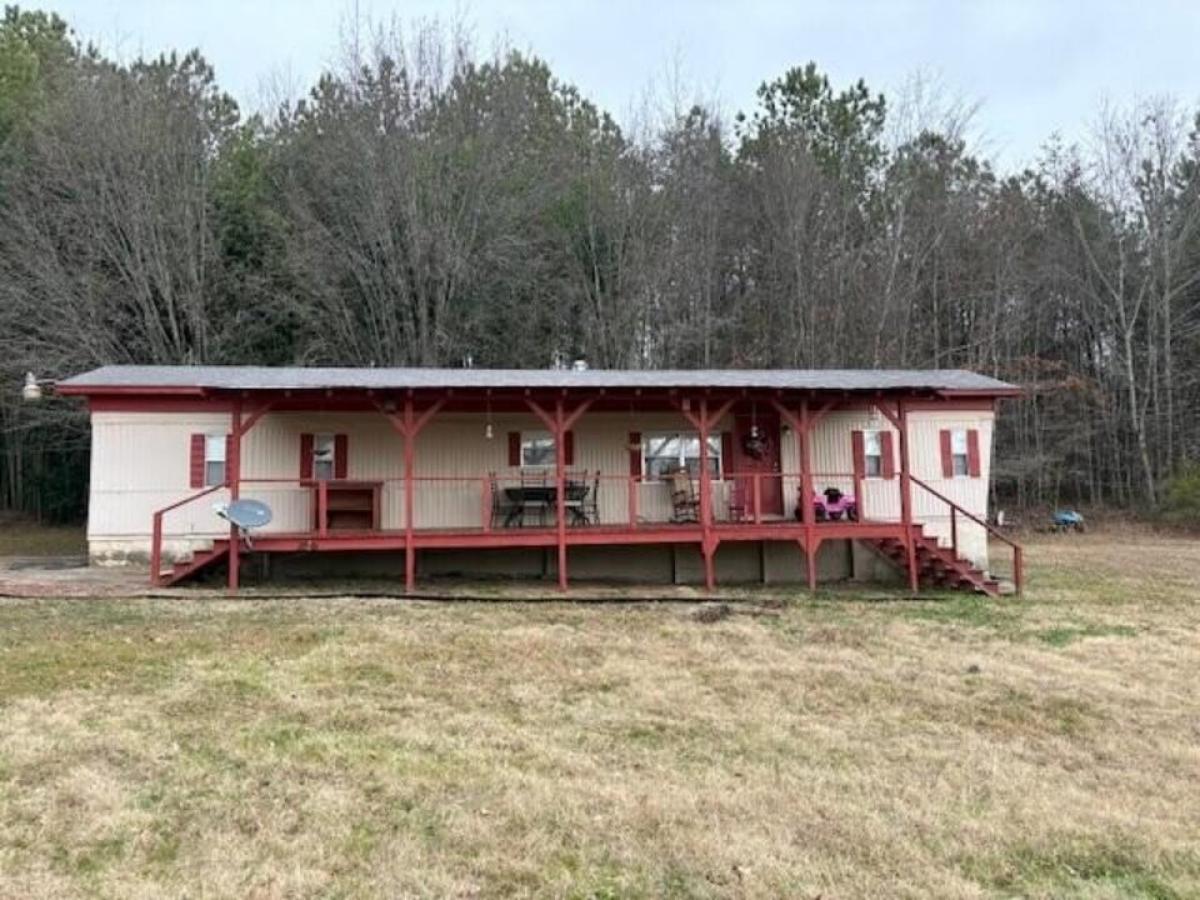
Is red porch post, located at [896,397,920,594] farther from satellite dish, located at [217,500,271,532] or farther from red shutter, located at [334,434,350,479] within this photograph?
satellite dish, located at [217,500,271,532]

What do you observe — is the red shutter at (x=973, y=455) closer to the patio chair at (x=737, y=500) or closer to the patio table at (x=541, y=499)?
the patio chair at (x=737, y=500)

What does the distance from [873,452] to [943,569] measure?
2.45 meters

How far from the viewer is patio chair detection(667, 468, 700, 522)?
44.3 ft

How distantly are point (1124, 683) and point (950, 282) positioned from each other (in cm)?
1960

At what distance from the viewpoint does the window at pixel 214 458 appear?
13.3 m

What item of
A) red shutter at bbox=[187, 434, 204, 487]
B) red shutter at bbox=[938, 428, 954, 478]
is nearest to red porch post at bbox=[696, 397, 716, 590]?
red shutter at bbox=[938, 428, 954, 478]

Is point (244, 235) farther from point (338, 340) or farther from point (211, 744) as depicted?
point (211, 744)

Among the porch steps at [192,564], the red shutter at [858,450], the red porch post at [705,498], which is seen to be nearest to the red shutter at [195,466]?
the porch steps at [192,564]

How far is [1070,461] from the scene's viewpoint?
26.1 m

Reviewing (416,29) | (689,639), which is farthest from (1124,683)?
(416,29)

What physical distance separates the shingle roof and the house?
57 mm

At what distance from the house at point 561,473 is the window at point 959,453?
33 millimetres

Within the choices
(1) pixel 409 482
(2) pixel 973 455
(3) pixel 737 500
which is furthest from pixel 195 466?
(2) pixel 973 455

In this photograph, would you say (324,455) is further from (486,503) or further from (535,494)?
(535,494)
